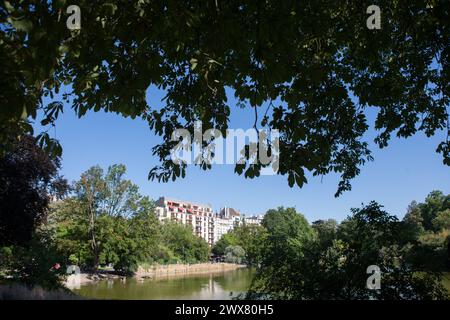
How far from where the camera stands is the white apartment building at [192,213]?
126m

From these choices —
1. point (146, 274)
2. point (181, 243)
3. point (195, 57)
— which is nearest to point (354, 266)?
point (195, 57)

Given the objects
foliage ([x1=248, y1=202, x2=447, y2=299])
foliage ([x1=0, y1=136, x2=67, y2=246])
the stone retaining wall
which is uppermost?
foliage ([x1=0, y1=136, x2=67, y2=246])

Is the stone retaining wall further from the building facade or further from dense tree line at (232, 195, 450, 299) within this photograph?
the building facade

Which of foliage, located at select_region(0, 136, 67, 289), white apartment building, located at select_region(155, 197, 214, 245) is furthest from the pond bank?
white apartment building, located at select_region(155, 197, 214, 245)

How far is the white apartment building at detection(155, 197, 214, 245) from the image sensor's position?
126 metres

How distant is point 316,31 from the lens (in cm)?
455

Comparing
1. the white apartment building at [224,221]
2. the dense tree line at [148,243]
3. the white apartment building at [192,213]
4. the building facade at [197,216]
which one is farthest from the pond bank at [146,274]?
the white apartment building at [224,221]

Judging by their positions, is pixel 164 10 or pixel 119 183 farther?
pixel 119 183

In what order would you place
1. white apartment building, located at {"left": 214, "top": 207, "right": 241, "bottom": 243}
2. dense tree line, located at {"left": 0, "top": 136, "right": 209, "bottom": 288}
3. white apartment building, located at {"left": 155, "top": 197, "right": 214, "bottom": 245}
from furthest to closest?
1. white apartment building, located at {"left": 214, "top": 207, "right": 241, "bottom": 243}
2. white apartment building, located at {"left": 155, "top": 197, "right": 214, "bottom": 245}
3. dense tree line, located at {"left": 0, "top": 136, "right": 209, "bottom": 288}

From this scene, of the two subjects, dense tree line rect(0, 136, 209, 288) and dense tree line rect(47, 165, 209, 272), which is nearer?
dense tree line rect(0, 136, 209, 288)

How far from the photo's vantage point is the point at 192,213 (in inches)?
5197

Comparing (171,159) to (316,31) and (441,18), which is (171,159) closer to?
(316,31)

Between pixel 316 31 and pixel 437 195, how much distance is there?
87.9 meters
